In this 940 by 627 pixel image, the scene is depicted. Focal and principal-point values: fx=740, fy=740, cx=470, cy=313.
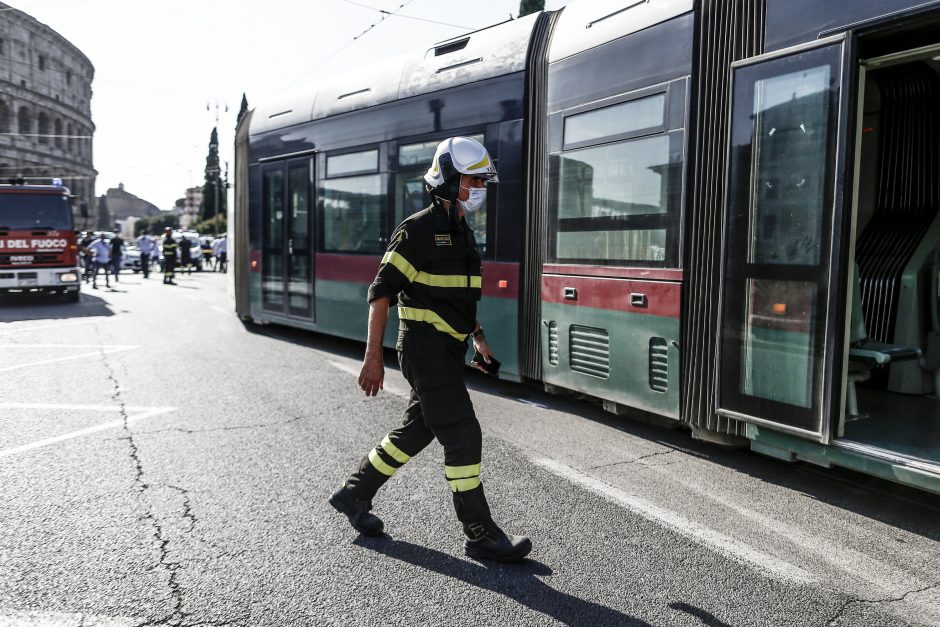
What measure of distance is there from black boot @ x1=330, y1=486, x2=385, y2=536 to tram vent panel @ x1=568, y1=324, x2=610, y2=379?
2.56m

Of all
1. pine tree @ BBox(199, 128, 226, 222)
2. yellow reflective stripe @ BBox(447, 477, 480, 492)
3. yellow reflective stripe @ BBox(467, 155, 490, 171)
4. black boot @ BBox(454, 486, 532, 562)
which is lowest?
black boot @ BBox(454, 486, 532, 562)

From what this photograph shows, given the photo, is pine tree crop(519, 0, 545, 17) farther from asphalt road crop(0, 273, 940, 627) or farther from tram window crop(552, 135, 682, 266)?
asphalt road crop(0, 273, 940, 627)

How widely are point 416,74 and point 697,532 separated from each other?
5.62 metres

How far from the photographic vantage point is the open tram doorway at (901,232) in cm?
588

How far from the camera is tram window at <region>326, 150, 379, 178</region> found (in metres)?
8.34

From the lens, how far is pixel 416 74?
7.71m

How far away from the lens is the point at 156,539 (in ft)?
11.8

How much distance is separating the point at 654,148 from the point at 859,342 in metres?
1.91

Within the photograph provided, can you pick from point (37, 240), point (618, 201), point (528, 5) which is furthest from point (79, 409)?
point (528, 5)

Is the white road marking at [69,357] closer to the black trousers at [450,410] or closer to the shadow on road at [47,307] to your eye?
the shadow on road at [47,307]

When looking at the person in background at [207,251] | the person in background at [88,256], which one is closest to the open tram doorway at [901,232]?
the person in background at [88,256]

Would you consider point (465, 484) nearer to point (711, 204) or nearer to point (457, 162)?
point (457, 162)

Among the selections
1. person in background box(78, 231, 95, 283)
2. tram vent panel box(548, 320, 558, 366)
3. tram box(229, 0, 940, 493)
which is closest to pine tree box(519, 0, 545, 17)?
person in background box(78, 231, 95, 283)

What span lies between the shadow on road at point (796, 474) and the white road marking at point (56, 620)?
3646 mm
